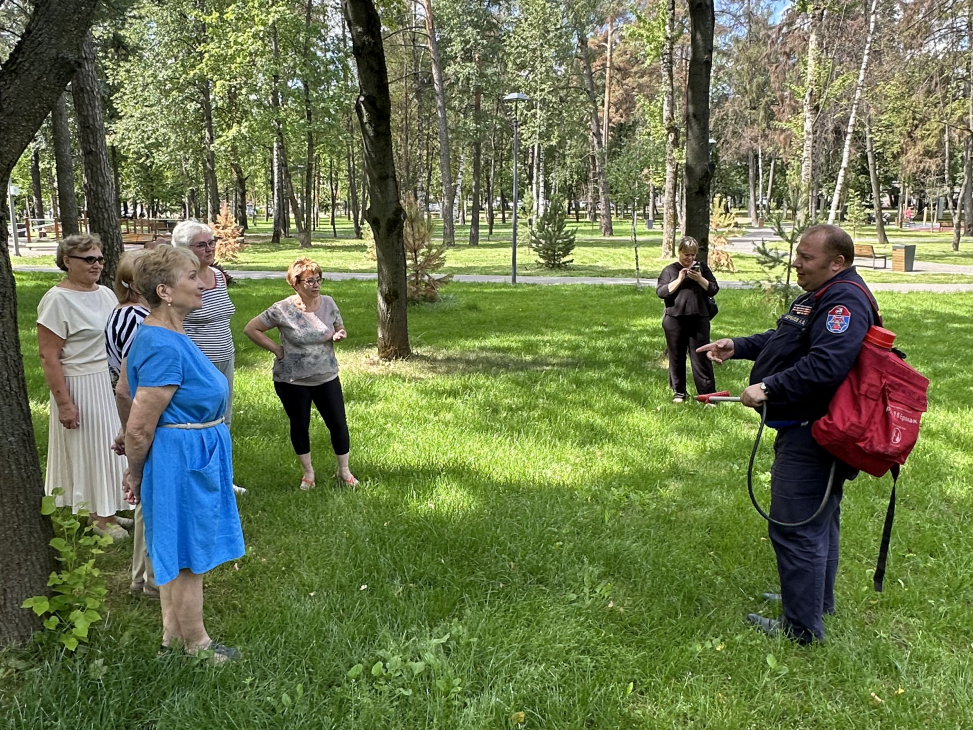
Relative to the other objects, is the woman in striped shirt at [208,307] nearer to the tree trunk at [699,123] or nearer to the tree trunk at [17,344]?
the tree trunk at [17,344]

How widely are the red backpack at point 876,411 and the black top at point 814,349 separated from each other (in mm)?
58

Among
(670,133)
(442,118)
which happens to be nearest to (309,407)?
(670,133)

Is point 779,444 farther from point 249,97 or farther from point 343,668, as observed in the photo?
point 249,97

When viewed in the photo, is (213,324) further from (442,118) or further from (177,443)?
(442,118)

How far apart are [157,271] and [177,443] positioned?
0.67 m

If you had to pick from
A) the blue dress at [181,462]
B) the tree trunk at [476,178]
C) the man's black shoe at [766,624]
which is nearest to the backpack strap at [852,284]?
the man's black shoe at [766,624]

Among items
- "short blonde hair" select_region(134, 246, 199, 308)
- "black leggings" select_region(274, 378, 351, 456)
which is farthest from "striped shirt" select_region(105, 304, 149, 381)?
"black leggings" select_region(274, 378, 351, 456)

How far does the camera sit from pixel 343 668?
2975 mm

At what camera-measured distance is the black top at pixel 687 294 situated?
7.02 m

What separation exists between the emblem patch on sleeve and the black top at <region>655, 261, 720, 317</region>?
4.07m

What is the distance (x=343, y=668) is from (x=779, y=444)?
7.20 ft

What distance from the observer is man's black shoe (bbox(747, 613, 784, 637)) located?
3318mm

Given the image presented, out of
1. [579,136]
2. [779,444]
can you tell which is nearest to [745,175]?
[579,136]

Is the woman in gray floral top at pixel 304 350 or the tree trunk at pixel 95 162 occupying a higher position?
the tree trunk at pixel 95 162
